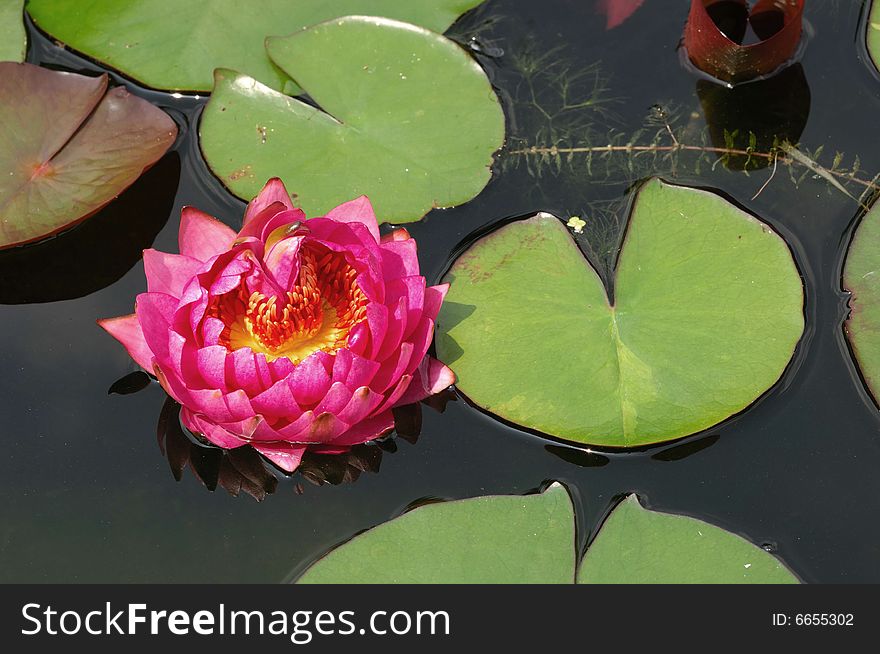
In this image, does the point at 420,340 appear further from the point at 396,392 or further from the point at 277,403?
the point at 277,403

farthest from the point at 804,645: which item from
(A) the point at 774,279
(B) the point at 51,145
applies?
(B) the point at 51,145

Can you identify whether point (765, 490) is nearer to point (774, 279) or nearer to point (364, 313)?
point (774, 279)

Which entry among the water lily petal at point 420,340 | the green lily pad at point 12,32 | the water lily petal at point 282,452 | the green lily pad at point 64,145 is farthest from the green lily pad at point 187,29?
the water lily petal at point 282,452

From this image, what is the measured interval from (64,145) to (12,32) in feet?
2.30

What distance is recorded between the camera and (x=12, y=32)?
11.7 ft

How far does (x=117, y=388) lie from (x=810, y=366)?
2367 millimetres

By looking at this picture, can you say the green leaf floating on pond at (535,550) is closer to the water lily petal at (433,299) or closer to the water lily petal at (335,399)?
the water lily petal at (335,399)

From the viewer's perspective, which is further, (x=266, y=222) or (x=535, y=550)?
(x=266, y=222)

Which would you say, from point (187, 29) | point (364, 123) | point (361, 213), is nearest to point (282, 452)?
point (361, 213)

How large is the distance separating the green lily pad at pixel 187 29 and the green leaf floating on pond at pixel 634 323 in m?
1.19

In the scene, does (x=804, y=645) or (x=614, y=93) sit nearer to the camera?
(x=804, y=645)

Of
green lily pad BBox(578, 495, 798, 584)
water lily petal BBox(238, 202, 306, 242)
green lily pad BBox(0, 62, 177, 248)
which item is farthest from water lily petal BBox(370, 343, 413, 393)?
green lily pad BBox(0, 62, 177, 248)

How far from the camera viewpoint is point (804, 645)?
8.55 feet

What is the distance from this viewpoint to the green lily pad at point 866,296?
292 centimetres
